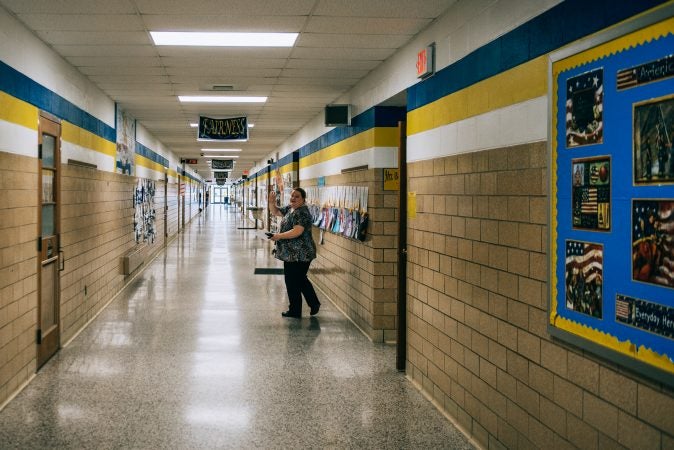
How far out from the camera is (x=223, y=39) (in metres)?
5.19

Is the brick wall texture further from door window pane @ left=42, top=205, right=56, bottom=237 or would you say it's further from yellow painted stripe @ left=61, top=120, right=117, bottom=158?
yellow painted stripe @ left=61, top=120, right=117, bottom=158

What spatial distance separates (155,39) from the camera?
5.13 metres

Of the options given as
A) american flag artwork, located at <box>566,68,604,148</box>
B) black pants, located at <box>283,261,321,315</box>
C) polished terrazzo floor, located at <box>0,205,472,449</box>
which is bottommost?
polished terrazzo floor, located at <box>0,205,472,449</box>

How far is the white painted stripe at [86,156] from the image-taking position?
607 cm

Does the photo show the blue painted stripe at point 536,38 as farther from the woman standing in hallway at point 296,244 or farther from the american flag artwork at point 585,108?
the woman standing in hallway at point 296,244

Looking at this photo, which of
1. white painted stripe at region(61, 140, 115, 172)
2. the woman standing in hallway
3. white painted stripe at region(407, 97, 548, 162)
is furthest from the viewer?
the woman standing in hallway

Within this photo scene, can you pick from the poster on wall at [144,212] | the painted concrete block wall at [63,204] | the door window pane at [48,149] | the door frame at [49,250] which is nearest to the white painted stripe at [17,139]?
the painted concrete block wall at [63,204]

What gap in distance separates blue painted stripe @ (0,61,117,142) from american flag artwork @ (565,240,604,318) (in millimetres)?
3811

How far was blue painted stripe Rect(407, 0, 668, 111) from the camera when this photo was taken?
8.10ft

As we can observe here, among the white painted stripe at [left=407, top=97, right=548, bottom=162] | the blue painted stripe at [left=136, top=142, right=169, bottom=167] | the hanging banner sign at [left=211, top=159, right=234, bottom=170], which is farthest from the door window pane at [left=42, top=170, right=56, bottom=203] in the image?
the hanging banner sign at [left=211, top=159, right=234, bottom=170]

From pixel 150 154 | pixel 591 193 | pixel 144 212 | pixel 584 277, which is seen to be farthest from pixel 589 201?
pixel 150 154

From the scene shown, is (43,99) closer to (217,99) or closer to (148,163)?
(217,99)

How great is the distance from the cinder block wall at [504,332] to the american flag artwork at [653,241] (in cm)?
39

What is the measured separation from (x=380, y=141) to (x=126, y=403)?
3.44 m
